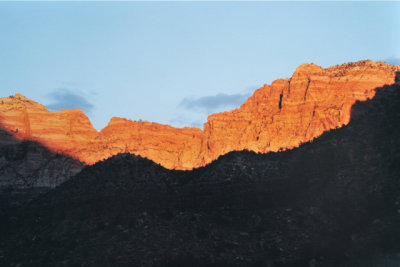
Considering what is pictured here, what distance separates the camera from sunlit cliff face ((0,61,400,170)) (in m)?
53.5

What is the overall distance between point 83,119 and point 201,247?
63318mm

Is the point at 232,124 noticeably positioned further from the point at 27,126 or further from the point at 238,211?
the point at 27,126

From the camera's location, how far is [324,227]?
37156 mm

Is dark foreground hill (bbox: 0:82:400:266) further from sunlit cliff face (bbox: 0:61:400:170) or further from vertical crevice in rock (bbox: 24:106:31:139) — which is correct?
vertical crevice in rock (bbox: 24:106:31:139)

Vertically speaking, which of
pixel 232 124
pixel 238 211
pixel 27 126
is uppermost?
pixel 27 126

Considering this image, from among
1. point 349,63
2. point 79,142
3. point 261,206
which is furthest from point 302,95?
point 79,142

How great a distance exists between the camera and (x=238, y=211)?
40156 mm

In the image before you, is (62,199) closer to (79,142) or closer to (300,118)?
(300,118)

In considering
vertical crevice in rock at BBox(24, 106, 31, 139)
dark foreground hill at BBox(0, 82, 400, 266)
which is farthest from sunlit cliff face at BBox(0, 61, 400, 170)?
dark foreground hill at BBox(0, 82, 400, 266)

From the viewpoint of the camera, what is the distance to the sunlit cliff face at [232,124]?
53531mm

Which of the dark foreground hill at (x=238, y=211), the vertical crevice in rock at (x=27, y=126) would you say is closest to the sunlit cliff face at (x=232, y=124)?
the vertical crevice in rock at (x=27, y=126)

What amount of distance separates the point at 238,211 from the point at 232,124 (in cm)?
3252

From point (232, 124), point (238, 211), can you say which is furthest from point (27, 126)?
point (238, 211)

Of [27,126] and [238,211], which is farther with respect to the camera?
[27,126]
